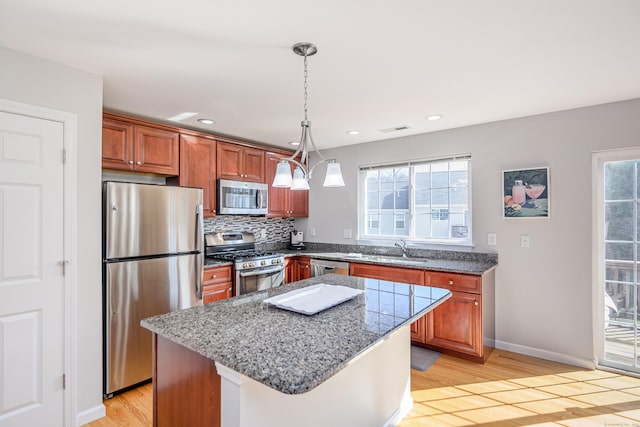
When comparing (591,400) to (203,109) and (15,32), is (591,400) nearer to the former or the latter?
(203,109)

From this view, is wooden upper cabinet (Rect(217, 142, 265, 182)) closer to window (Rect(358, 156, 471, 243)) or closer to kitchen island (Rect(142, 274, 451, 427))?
window (Rect(358, 156, 471, 243))

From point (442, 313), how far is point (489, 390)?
75 cm

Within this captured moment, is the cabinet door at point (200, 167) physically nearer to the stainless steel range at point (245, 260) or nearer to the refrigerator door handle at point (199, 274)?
the stainless steel range at point (245, 260)

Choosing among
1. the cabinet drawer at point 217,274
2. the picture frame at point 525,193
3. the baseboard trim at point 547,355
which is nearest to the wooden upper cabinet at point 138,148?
the cabinet drawer at point 217,274

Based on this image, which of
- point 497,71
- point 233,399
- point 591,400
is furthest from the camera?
point 591,400

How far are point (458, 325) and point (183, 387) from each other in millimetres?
2541

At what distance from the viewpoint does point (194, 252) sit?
300 cm

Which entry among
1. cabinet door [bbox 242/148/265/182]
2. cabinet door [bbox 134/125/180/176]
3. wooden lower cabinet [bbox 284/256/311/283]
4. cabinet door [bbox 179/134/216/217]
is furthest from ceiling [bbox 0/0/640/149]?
wooden lower cabinet [bbox 284/256/311/283]

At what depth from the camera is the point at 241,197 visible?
12.6 ft

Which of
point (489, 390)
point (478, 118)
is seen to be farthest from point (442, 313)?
point (478, 118)

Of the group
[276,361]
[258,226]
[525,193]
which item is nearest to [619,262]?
[525,193]

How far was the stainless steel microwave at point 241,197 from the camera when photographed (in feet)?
12.0

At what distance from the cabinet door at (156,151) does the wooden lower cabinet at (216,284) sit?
41.4 inches

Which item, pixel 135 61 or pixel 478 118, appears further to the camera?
pixel 478 118
